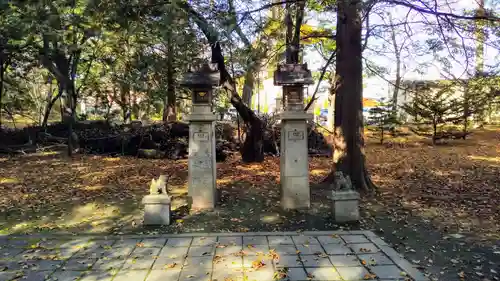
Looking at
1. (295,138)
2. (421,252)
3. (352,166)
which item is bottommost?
(421,252)

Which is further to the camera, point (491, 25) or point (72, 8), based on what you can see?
point (491, 25)

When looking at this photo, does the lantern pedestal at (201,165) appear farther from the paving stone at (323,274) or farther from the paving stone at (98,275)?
the paving stone at (323,274)

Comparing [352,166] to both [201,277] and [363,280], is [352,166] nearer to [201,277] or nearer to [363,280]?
[363,280]

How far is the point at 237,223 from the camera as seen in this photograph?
210 inches

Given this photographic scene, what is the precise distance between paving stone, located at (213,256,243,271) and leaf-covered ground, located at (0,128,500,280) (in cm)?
113

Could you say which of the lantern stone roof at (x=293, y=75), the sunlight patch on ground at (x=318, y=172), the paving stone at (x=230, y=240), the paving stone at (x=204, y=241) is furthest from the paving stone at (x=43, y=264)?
the sunlight patch on ground at (x=318, y=172)

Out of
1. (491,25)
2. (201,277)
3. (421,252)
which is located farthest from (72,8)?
(491,25)

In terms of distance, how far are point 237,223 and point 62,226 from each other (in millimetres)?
2548

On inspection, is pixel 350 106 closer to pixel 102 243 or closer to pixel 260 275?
pixel 260 275

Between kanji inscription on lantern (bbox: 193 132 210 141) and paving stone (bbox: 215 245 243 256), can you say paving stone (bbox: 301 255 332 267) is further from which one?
kanji inscription on lantern (bbox: 193 132 210 141)

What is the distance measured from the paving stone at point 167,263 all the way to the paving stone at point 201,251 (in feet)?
0.61

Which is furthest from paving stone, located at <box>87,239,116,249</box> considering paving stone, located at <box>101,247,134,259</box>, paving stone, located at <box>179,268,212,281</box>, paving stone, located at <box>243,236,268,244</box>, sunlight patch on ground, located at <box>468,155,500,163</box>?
sunlight patch on ground, located at <box>468,155,500,163</box>

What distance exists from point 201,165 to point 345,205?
7.76 feet

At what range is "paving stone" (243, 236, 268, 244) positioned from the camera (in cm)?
441
